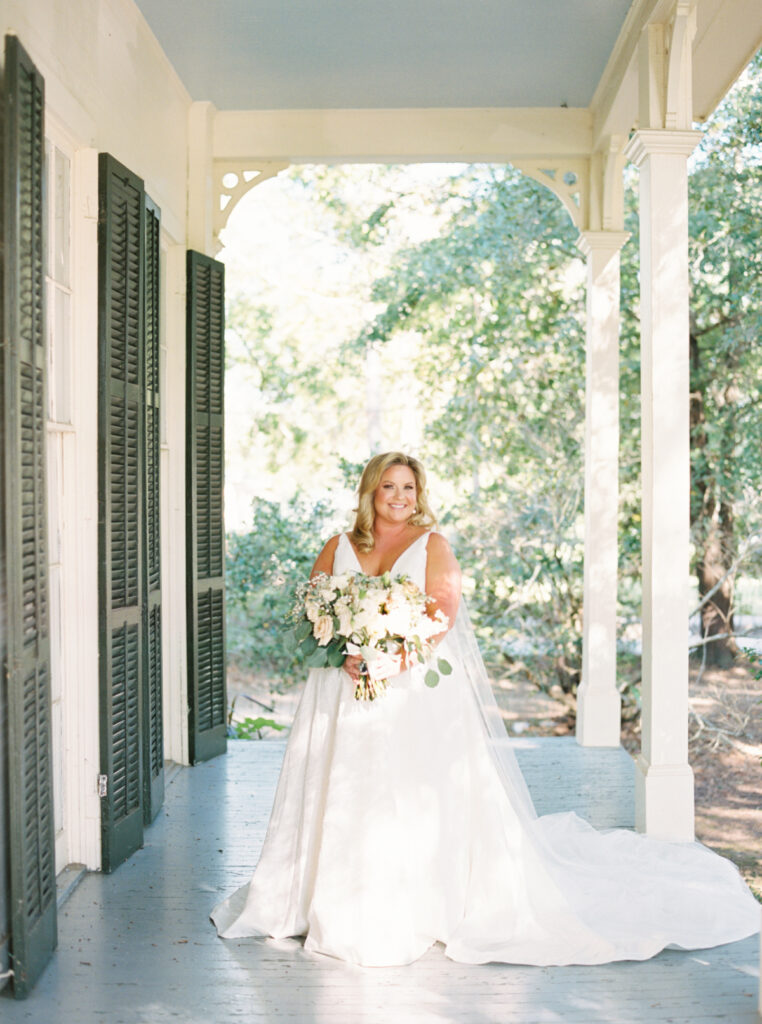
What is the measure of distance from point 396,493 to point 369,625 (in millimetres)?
593

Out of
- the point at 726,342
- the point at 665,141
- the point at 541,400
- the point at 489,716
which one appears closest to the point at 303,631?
the point at 489,716

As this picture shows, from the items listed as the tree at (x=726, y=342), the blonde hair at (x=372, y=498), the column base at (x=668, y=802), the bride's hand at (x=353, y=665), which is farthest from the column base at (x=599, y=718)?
the bride's hand at (x=353, y=665)

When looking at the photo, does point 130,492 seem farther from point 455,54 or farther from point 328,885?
point 455,54

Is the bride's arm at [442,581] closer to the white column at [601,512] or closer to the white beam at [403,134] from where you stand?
the white column at [601,512]

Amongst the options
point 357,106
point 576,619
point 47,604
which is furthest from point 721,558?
point 47,604

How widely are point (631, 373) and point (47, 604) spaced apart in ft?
22.2

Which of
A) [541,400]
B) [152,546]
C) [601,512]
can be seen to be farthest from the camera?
[541,400]

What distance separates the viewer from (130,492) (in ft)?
14.9

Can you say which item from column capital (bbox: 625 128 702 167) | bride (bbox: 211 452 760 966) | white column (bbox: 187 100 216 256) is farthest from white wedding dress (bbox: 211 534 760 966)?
white column (bbox: 187 100 216 256)

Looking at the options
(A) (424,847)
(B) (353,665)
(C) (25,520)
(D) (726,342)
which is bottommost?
(A) (424,847)

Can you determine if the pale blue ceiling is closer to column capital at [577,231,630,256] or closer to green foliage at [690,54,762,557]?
column capital at [577,231,630,256]

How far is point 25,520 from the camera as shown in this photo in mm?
3213

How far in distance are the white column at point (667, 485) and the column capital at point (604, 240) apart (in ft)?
6.09

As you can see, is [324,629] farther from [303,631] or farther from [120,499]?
[120,499]
